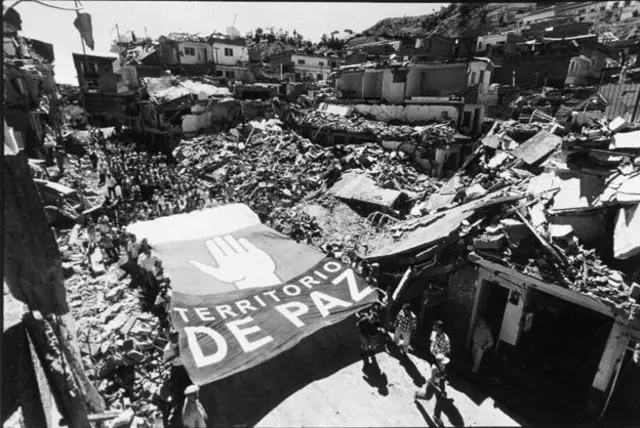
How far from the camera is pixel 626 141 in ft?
30.7

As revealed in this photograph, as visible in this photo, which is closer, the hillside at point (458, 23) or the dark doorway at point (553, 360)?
the dark doorway at point (553, 360)

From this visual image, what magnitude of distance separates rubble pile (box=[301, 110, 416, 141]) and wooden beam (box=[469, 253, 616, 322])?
14.5 metres

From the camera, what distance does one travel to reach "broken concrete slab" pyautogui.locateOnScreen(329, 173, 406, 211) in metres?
15.9

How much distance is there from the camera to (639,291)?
6.82 m

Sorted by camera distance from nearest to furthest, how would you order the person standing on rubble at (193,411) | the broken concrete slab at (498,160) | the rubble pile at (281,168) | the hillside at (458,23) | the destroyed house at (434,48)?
the person standing on rubble at (193,411) < the broken concrete slab at (498,160) < the rubble pile at (281,168) < the destroyed house at (434,48) < the hillside at (458,23)

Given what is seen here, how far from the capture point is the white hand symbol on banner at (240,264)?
925cm

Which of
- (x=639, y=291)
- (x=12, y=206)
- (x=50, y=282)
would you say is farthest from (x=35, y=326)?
(x=639, y=291)

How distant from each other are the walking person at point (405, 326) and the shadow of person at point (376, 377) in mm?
884

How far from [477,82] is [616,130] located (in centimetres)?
1735

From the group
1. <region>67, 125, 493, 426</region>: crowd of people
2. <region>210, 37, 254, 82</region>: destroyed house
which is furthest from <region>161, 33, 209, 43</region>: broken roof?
<region>67, 125, 493, 426</region>: crowd of people

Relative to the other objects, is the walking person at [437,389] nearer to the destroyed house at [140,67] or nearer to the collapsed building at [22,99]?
the collapsed building at [22,99]

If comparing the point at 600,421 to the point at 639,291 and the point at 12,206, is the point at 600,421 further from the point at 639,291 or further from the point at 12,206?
the point at 12,206

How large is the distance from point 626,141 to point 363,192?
32.1 feet

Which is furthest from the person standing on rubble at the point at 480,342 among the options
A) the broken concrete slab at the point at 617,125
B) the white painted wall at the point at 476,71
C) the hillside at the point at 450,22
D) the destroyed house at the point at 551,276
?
the hillside at the point at 450,22
